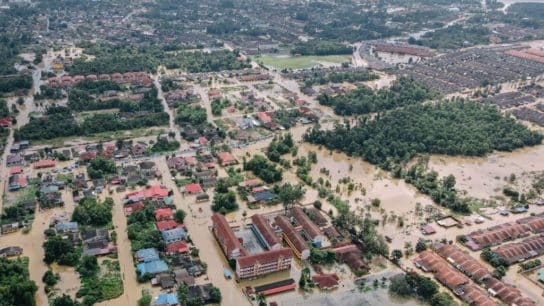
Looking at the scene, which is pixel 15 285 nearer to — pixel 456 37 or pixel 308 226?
pixel 308 226

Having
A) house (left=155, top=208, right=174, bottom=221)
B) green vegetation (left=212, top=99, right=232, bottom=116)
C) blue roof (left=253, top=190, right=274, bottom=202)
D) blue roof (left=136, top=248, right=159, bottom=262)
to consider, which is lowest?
blue roof (left=136, top=248, right=159, bottom=262)

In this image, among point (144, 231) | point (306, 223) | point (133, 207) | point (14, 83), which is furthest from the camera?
point (14, 83)

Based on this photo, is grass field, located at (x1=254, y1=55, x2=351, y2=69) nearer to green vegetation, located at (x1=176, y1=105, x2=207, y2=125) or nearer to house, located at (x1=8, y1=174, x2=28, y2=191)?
green vegetation, located at (x1=176, y1=105, x2=207, y2=125)

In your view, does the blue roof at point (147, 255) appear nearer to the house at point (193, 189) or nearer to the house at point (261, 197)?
the house at point (193, 189)

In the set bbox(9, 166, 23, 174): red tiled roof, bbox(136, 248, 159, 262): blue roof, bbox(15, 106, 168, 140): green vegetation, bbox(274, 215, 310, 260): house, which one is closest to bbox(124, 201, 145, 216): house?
bbox(136, 248, 159, 262): blue roof

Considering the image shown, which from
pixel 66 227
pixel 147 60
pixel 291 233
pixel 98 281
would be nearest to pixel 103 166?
pixel 66 227

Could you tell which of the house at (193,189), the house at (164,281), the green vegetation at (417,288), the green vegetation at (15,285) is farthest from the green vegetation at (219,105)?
the green vegetation at (417,288)
